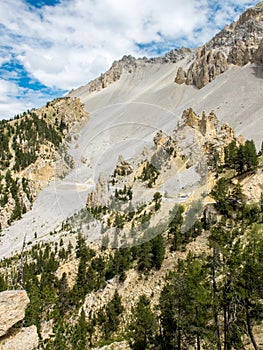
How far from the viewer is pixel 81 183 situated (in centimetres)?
5953

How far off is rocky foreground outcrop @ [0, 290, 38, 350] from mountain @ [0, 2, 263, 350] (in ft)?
0.76

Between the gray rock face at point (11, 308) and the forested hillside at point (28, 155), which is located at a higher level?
the forested hillside at point (28, 155)

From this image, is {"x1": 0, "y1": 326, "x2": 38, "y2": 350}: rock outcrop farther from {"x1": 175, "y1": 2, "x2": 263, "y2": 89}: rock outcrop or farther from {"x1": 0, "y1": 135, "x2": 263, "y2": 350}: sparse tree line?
{"x1": 175, "y1": 2, "x2": 263, "y2": 89}: rock outcrop

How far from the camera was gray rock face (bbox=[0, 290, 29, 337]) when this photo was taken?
786 cm

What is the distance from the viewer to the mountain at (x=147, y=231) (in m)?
11.8

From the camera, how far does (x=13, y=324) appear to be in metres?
8.09

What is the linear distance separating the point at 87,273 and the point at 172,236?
8050 millimetres

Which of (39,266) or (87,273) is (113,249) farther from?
(39,266)

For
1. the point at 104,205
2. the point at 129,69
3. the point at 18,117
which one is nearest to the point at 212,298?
the point at 104,205

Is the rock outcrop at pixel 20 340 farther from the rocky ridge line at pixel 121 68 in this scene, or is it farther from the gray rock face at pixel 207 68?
the rocky ridge line at pixel 121 68

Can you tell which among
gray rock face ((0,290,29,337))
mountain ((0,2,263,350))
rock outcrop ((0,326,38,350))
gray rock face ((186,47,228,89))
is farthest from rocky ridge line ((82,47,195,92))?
rock outcrop ((0,326,38,350))

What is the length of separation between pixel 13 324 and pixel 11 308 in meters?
0.44

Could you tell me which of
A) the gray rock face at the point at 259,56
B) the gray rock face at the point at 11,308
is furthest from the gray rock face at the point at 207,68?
the gray rock face at the point at 11,308

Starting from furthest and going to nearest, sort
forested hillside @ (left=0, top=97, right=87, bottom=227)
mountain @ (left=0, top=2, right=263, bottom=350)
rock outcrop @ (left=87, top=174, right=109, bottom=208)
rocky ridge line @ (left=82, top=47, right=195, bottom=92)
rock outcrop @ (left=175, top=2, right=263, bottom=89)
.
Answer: rocky ridge line @ (left=82, top=47, right=195, bottom=92) < rock outcrop @ (left=175, top=2, right=263, bottom=89) < forested hillside @ (left=0, top=97, right=87, bottom=227) < rock outcrop @ (left=87, top=174, right=109, bottom=208) < mountain @ (left=0, top=2, right=263, bottom=350)
